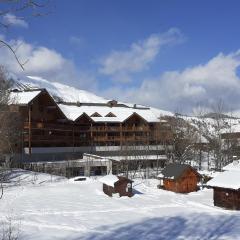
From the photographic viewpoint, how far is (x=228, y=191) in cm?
3828

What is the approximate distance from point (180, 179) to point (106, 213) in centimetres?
1633

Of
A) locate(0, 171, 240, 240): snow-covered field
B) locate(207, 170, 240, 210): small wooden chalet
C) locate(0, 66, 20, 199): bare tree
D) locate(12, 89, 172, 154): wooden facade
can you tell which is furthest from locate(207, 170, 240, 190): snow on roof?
locate(12, 89, 172, 154): wooden facade

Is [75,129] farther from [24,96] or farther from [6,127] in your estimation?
[6,127]

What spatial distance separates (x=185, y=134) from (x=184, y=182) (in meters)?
Answer: 28.2

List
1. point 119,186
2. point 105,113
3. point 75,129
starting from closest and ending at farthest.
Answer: point 119,186 → point 75,129 → point 105,113

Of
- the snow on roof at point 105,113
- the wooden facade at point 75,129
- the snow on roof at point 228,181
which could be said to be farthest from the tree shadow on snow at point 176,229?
the snow on roof at point 105,113

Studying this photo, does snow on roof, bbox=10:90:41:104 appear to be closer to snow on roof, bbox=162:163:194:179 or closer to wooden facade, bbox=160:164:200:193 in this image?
snow on roof, bbox=162:163:194:179

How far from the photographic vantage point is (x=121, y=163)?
62.6 metres

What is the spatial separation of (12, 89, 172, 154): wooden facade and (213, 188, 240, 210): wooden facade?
2883 centimetres

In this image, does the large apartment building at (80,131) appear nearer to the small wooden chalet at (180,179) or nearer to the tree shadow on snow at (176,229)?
the small wooden chalet at (180,179)

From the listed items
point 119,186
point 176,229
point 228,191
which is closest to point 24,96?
point 119,186

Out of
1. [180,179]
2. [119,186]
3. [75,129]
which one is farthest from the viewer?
[75,129]

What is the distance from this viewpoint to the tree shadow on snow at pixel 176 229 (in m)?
25.7

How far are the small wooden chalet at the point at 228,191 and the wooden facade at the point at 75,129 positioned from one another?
28662 mm
